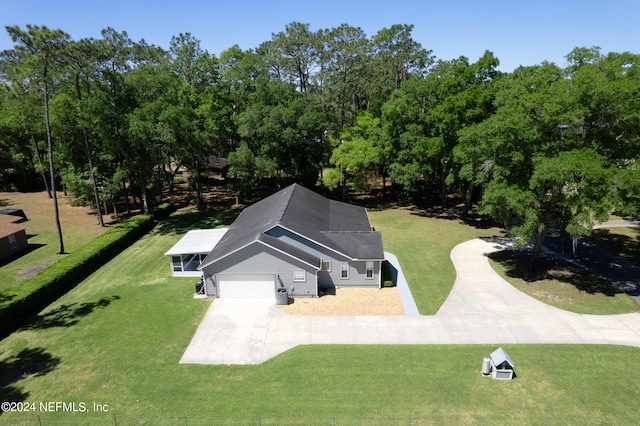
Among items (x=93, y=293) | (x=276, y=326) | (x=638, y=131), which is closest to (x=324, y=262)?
(x=276, y=326)

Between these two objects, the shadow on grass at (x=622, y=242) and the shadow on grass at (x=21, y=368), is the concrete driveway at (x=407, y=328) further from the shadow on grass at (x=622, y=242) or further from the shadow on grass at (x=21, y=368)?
the shadow on grass at (x=622, y=242)

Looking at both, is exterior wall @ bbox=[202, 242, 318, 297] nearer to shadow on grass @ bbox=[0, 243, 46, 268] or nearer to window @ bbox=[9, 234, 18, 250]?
shadow on grass @ bbox=[0, 243, 46, 268]

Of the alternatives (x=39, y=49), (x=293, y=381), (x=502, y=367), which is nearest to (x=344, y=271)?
(x=293, y=381)

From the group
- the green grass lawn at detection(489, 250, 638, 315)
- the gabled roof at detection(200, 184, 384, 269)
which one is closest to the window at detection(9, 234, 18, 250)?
the gabled roof at detection(200, 184, 384, 269)

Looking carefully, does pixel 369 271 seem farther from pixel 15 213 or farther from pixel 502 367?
pixel 15 213

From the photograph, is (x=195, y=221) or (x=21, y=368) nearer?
(x=21, y=368)

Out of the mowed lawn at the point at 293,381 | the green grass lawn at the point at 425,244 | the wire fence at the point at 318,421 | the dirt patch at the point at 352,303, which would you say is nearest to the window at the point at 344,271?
the dirt patch at the point at 352,303
